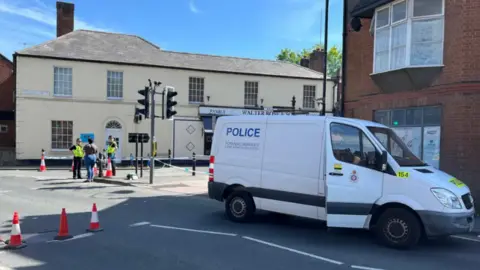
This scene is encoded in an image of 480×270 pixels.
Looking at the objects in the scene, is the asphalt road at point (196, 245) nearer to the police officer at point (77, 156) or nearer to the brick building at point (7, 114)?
the police officer at point (77, 156)

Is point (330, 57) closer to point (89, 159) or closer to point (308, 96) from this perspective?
point (308, 96)

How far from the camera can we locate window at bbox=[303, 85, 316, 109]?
31.9 meters

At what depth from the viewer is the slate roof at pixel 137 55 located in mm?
26609

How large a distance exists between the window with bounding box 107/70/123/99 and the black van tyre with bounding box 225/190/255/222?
2027cm

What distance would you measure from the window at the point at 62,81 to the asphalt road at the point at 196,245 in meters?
16.9

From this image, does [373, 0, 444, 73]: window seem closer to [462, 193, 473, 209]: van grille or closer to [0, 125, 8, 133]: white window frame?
[462, 193, 473, 209]: van grille

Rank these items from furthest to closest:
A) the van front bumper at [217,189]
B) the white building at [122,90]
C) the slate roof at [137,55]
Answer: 1. the slate roof at [137,55]
2. the white building at [122,90]
3. the van front bumper at [217,189]

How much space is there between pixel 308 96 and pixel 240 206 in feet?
79.3

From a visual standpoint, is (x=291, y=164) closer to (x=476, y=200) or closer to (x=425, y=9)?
(x=476, y=200)

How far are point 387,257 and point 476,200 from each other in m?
5.50

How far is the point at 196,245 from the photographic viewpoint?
6914 mm

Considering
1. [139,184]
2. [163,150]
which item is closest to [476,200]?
[139,184]

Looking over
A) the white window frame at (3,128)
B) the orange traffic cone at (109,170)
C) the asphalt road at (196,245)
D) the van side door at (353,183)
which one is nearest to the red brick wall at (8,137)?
the white window frame at (3,128)

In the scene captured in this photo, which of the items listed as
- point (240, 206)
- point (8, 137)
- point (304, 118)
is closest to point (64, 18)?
point (8, 137)
